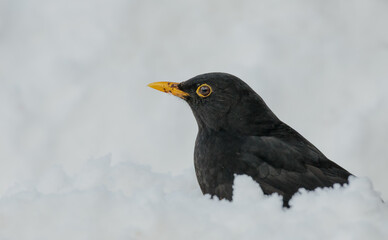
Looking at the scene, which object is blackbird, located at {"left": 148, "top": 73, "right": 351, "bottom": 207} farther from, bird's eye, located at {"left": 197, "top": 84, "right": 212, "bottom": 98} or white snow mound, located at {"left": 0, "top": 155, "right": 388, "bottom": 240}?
white snow mound, located at {"left": 0, "top": 155, "right": 388, "bottom": 240}

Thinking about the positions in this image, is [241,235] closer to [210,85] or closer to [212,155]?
[212,155]

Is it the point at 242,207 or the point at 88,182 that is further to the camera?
the point at 88,182

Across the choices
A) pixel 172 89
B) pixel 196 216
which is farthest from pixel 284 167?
pixel 196 216

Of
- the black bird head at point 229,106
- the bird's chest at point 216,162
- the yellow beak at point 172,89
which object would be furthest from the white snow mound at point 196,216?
the yellow beak at point 172,89

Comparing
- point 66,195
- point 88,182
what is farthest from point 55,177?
point 66,195

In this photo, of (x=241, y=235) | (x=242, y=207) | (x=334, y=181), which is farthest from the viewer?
(x=334, y=181)
